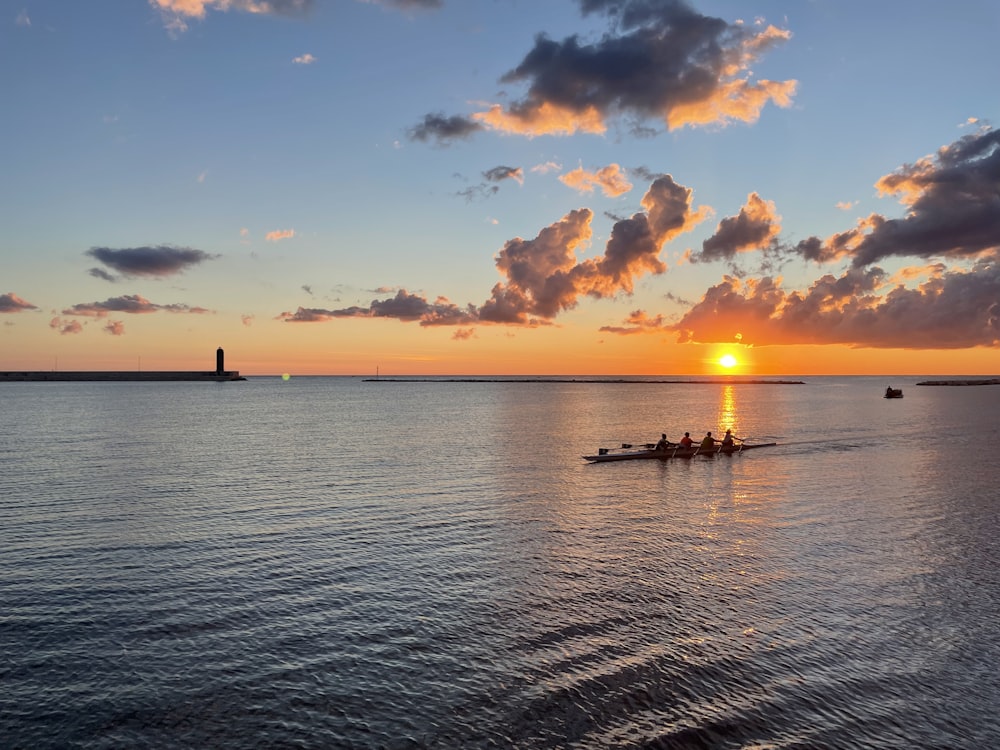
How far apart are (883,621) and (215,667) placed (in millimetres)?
21327

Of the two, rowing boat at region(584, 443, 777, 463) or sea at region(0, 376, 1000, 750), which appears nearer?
sea at region(0, 376, 1000, 750)

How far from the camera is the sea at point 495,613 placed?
50.6 feet

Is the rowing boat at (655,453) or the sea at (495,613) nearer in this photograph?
the sea at (495,613)

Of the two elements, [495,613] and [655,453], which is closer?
[495,613]

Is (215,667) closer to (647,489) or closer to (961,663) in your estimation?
(961,663)

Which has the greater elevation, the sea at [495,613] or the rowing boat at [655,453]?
the rowing boat at [655,453]

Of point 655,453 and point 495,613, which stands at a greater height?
point 655,453

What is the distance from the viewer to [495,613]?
2211 cm

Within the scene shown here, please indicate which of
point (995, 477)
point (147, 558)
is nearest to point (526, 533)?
point (147, 558)

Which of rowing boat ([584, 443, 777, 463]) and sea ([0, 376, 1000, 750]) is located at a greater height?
rowing boat ([584, 443, 777, 463])

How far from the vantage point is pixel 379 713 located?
15.7m

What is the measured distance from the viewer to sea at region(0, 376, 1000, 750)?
15.4 m

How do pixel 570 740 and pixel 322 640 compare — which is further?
pixel 322 640

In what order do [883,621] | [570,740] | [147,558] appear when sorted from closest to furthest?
1. [570,740]
2. [883,621]
3. [147,558]
